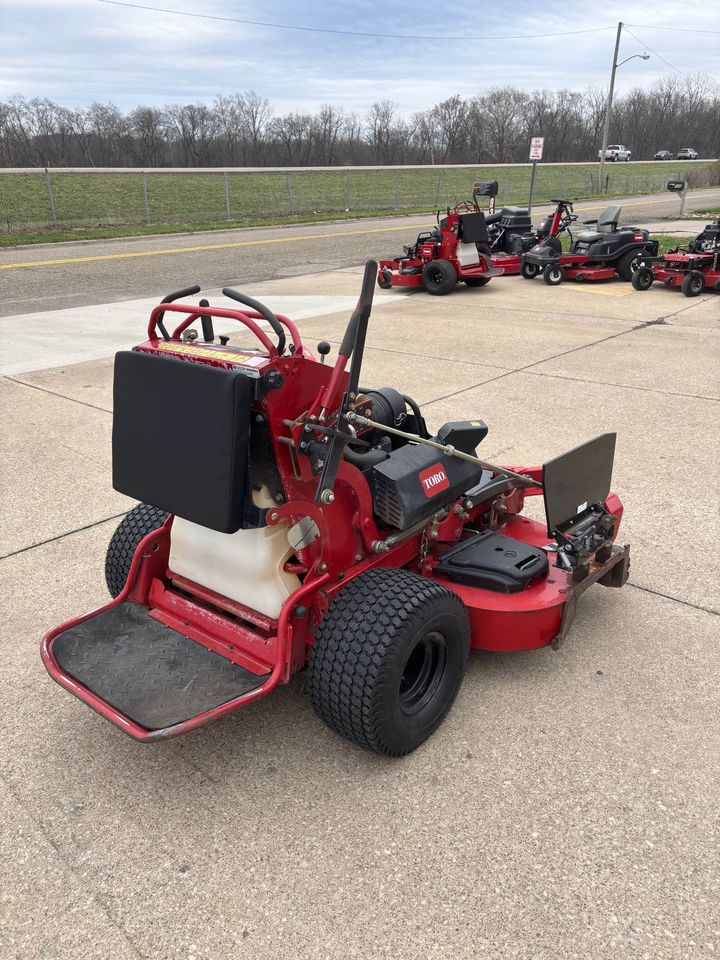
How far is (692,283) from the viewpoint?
10797 millimetres

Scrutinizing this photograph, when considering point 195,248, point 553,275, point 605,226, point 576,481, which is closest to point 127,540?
point 576,481

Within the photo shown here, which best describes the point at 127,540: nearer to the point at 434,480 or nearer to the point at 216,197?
the point at 434,480

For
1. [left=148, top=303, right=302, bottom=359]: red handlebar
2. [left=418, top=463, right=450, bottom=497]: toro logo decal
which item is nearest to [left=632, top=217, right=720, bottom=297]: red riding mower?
[left=418, top=463, right=450, bottom=497]: toro logo decal

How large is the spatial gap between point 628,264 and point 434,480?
1086 cm

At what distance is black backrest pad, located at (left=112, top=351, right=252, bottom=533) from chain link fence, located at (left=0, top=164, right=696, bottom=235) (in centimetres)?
1918

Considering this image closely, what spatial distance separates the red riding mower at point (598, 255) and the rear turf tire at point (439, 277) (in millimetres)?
1918

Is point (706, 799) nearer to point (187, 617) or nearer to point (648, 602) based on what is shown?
point (648, 602)

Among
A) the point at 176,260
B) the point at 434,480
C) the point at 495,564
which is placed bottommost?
the point at 176,260

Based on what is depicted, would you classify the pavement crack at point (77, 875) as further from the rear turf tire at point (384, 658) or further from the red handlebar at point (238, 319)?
the red handlebar at point (238, 319)

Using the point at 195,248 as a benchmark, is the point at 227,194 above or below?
above

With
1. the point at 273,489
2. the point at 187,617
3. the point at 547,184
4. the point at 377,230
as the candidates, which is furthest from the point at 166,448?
the point at 547,184

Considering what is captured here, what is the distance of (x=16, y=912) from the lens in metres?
1.96

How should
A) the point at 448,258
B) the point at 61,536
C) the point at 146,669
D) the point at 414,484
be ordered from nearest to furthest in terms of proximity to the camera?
the point at 146,669 < the point at 414,484 < the point at 61,536 < the point at 448,258

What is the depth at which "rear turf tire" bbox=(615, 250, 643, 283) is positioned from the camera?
39.3 ft
